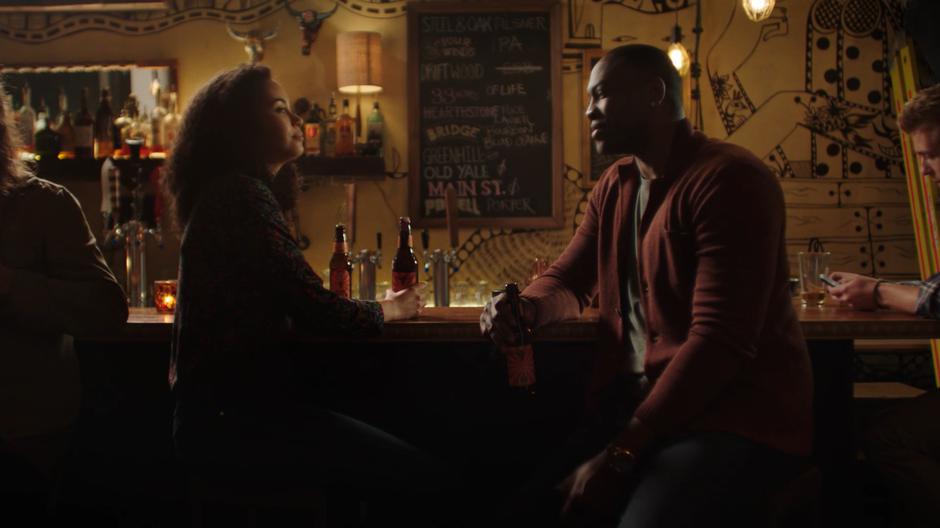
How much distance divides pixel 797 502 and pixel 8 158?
1.94 meters

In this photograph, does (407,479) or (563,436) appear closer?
(407,479)

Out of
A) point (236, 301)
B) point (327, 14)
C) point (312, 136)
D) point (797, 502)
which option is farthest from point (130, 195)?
point (797, 502)

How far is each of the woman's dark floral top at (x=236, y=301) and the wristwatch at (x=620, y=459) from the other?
0.74 m

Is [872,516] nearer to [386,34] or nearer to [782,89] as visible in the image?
[782,89]

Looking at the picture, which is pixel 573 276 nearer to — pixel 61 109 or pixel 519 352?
pixel 519 352

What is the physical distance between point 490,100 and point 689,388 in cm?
323

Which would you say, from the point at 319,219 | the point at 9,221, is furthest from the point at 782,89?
the point at 9,221

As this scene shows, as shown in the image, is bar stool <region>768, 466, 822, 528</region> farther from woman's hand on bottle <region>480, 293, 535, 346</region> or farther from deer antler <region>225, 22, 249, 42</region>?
deer antler <region>225, 22, 249, 42</region>

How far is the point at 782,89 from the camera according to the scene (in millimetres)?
4699

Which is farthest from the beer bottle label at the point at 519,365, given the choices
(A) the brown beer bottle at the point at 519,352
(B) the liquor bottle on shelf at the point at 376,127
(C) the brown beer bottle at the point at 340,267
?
(B) the liquor bottle on shelf at the point at 376,127

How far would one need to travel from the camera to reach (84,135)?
4.53m

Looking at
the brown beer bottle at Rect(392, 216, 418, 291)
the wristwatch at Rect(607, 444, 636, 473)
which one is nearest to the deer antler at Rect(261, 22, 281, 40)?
the brown beer bottle at Rect(392, 216, 418, 291)

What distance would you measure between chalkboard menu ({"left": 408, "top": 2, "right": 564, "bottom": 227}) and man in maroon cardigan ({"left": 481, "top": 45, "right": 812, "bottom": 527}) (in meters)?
2.72

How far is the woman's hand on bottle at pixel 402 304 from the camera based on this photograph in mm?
2309
